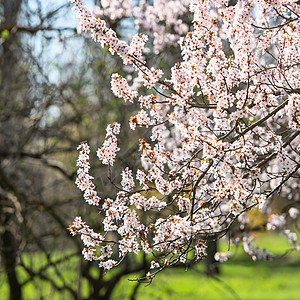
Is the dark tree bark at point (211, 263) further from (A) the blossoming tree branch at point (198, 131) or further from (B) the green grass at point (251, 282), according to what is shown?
(B) the green grass at point (251, 282)

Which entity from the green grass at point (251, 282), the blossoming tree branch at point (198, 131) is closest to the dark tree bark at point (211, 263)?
the blossoming tree branch at point (198, 131)

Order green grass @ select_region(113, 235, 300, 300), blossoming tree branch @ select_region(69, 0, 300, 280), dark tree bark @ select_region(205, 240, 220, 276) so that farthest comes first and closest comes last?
green grass @ select_region(113, 235, 300, 300), dark tree bark @ select_region(205, 240, 220, 276), blossoming tree branch @ select_region(69, 0, 300, 280)

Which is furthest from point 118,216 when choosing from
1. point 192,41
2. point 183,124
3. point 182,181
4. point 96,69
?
point 96,69

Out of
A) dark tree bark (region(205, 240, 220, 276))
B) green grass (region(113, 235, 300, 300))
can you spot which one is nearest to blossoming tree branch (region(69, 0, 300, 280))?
dark tree bark (region(205, 240, 220, 276))

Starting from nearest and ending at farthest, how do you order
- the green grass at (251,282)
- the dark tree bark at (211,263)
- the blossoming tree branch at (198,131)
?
the blossoming tree branch at (198,131) < the dark tree bark at (211,263) < the green grass at (251,282)

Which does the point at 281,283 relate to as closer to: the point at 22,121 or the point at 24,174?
the point at 24,174

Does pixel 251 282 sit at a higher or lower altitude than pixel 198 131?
higher

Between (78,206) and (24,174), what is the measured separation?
2428 mm

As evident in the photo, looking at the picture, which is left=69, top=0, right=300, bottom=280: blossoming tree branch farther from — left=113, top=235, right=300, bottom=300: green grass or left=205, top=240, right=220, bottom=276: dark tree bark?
left=113, top=235, right=300, bottom=300: green grass

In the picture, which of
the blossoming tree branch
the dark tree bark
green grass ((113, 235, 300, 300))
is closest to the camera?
the blossoming tree branch

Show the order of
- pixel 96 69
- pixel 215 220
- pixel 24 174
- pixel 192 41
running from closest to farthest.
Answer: pixel 215 220 < pixel 192 41 < pixel 96 69 < pixel 24 174

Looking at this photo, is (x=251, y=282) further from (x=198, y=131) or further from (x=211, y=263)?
(x=198, y=131)

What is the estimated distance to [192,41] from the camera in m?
3.34

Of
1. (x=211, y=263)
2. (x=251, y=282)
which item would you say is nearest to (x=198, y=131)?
(x=211, y=263)
